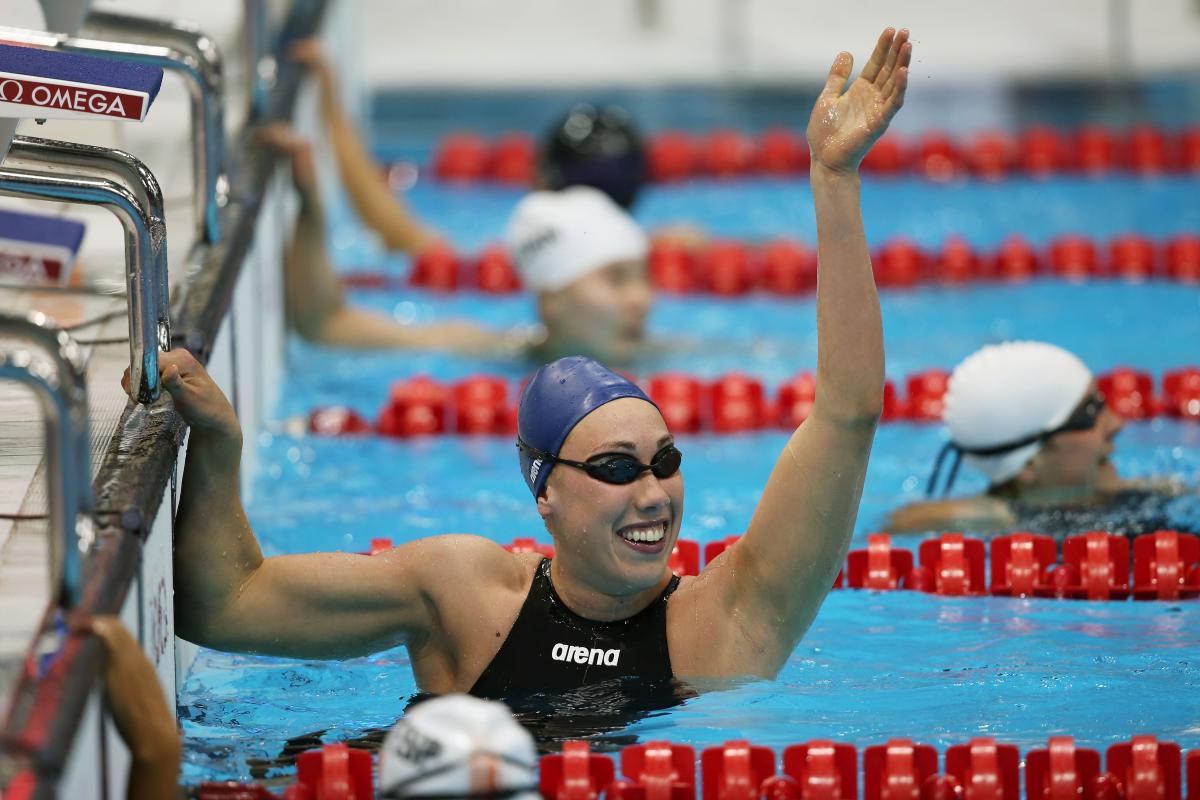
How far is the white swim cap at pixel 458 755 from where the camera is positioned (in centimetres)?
218

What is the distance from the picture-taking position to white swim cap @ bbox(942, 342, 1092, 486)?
4.47 metres

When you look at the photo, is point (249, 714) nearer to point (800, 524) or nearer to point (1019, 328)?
point (800, 524)

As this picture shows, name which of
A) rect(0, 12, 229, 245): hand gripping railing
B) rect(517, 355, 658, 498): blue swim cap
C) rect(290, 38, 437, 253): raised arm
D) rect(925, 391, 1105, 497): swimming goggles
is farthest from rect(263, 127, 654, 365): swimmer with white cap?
rect(517, 355, 658, 498): blue swim cap

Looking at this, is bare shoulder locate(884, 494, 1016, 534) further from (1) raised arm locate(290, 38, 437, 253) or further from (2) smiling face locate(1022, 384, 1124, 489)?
(1) raised arm locate(290, 38, 437, 253)

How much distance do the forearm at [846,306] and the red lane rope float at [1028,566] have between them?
1258 millimetres

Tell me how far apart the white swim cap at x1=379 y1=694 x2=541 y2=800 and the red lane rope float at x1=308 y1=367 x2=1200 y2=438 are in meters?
3.42

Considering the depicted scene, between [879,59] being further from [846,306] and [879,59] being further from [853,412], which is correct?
[853,412]

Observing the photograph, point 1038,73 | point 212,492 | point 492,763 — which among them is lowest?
point 492,763

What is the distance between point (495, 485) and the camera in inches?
209

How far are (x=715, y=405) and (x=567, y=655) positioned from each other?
→ 2589 millimetres

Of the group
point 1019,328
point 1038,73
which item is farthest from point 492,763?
point 1038,73

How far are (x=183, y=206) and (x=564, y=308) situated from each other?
1361mm

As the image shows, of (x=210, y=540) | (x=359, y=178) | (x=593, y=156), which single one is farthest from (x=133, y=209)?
(x=359, y=178)

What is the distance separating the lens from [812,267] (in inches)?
294
